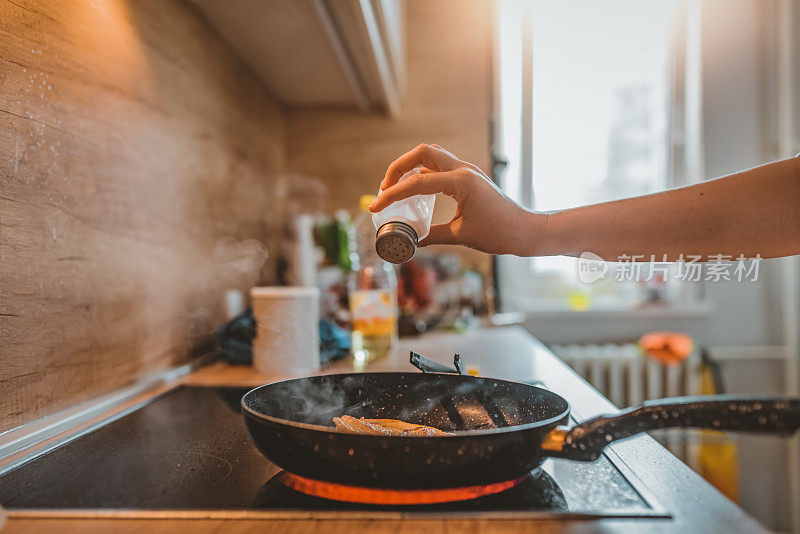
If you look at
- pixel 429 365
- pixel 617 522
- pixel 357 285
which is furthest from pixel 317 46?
pixel 617 522

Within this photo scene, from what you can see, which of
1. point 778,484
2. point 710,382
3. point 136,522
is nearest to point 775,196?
point 136,522

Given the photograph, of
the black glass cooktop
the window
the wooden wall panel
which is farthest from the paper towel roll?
the window

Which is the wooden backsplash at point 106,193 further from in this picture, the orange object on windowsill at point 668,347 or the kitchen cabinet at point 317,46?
the orange object on windowsill at point 668,347

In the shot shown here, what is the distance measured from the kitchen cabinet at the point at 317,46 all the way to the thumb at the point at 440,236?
584 millimetres

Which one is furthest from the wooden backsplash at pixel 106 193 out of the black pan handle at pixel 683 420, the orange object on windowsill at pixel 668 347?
the orange object on windowsill at pixel 668 347

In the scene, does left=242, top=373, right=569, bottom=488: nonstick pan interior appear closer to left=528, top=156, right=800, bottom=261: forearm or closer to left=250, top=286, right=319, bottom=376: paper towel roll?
left=528, top=156, right=800, bottom=261: forearm

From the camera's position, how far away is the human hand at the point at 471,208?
642 mm

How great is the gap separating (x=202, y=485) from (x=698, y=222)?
0.59 metres

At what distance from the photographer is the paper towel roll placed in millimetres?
997

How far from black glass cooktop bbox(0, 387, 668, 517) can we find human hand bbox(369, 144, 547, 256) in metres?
0.26

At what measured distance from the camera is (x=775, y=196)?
2.05 feet

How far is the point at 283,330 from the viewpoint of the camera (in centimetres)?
100

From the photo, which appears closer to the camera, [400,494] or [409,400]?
[400,494]

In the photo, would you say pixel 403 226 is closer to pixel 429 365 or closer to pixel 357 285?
pixel 429 365
